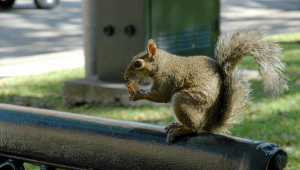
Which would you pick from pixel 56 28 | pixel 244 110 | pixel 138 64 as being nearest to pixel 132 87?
pixel 138 64

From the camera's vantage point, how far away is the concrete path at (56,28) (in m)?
9.25

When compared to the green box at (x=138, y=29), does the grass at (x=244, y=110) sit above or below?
below

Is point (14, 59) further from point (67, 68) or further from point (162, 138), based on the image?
point (162, 138)

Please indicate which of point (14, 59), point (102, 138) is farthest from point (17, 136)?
point (14, 59)

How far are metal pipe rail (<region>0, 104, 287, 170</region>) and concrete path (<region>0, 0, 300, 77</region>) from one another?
2733mm

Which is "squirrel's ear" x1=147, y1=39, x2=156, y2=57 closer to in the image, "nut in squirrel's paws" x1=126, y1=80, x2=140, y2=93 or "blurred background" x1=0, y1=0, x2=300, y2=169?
"nut in squirrel's paws" x1=126, y1=80, x2=140, y2=93

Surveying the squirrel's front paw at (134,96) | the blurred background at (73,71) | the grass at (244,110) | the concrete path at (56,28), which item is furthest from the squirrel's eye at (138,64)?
the concrete path at (56,28)

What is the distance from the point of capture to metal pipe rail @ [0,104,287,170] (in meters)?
1.12

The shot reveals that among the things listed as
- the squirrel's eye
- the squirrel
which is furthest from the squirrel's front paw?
the squirrel's eye

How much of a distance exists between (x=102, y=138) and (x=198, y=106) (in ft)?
1.71

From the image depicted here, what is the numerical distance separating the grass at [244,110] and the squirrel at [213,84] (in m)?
1.98

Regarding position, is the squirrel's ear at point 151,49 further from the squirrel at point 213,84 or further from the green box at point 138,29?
the green box at point 138,29

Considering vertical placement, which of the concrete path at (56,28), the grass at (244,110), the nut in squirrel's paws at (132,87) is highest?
the nut in squirrel's paws at (132,87)

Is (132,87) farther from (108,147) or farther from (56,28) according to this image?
(56,28)
